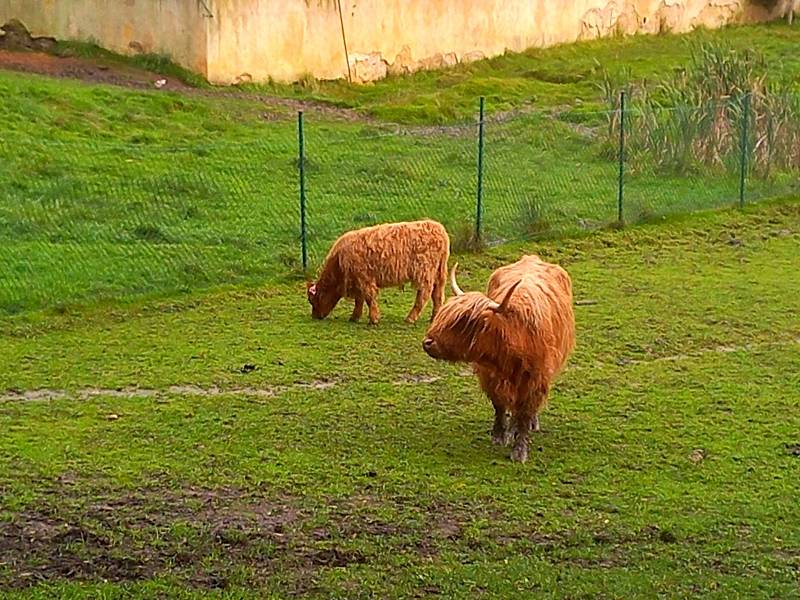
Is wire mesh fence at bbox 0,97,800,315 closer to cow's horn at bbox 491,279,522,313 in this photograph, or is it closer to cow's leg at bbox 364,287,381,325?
cow's leg at bbox 364,287,381,325

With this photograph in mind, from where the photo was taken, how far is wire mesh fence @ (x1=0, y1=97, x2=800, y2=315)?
45.2ft

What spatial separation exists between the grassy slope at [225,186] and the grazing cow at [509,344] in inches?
195

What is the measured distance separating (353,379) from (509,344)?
2.15m

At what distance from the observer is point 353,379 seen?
34.5 feet

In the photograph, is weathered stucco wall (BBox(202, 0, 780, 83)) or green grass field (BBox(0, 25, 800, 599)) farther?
weathered stucco wall (BBox(202, 0, 780, 83))

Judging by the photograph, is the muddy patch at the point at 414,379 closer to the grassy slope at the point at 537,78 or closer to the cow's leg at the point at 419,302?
the cow's leg at the point at 419,302

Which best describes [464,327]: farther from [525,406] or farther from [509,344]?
[525,406]

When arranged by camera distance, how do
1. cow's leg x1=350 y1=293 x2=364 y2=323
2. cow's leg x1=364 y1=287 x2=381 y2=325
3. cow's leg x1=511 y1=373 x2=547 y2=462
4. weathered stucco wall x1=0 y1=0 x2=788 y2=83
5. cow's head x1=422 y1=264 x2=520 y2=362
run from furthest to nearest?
weathered stucco wall x1=0 y1=0 x2=788 y2=83 → cow's leg x1=350 y1=293 x2=364 y2=323 → cow's leg x1=364 y1=287 x2=381 y2=325 → cow's leg x1=511 y1=373 x2=547 y2=462 → cow's head x1=422 y1=264 x2=520 y2=362

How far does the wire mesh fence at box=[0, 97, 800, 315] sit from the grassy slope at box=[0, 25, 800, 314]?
3cm

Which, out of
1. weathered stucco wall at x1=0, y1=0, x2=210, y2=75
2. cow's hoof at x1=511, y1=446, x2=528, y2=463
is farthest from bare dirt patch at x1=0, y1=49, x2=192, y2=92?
cow's hoof at x1=511, y1=446, x2=528, y2=463

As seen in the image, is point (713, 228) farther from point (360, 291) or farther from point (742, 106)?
point (360, 291)

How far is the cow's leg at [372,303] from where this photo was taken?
39.9 feet

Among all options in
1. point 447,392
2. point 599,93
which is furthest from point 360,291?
point 599,93

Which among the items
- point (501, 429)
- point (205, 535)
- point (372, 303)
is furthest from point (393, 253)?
point (205, 535)
